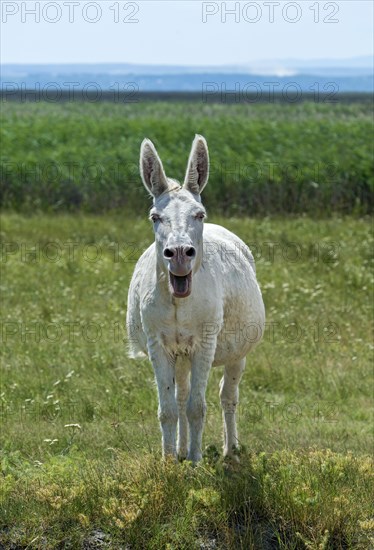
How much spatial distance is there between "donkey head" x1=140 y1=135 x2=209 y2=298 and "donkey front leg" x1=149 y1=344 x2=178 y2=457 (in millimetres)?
669

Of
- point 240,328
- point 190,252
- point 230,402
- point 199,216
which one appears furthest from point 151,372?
point 190,252

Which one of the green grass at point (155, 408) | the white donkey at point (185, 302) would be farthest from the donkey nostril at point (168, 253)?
the green grass at point (155, 408)

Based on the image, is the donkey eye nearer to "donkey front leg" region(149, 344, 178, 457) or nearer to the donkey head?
the donkey head

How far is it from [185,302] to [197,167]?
3.36 ft

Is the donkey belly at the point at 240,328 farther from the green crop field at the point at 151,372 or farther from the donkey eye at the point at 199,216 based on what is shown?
the donkey eye at the point at 199,216

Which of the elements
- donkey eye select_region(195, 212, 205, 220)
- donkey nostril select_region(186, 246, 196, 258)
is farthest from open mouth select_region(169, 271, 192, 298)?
donkey eye select_region(195, 212, 205, 220)

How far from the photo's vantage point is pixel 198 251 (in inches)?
278

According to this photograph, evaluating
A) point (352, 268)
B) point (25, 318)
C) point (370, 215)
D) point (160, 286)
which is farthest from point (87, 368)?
point (370, 215)

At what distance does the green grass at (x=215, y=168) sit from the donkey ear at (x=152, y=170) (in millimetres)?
17463

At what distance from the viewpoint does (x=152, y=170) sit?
7176mm

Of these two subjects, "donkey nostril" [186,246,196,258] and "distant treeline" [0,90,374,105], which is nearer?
"donkey nostril" [186,246,196,258]

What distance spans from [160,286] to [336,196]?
61.4 ft

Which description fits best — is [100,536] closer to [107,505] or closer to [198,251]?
[107,505]

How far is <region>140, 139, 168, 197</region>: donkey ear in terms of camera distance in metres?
7.12
